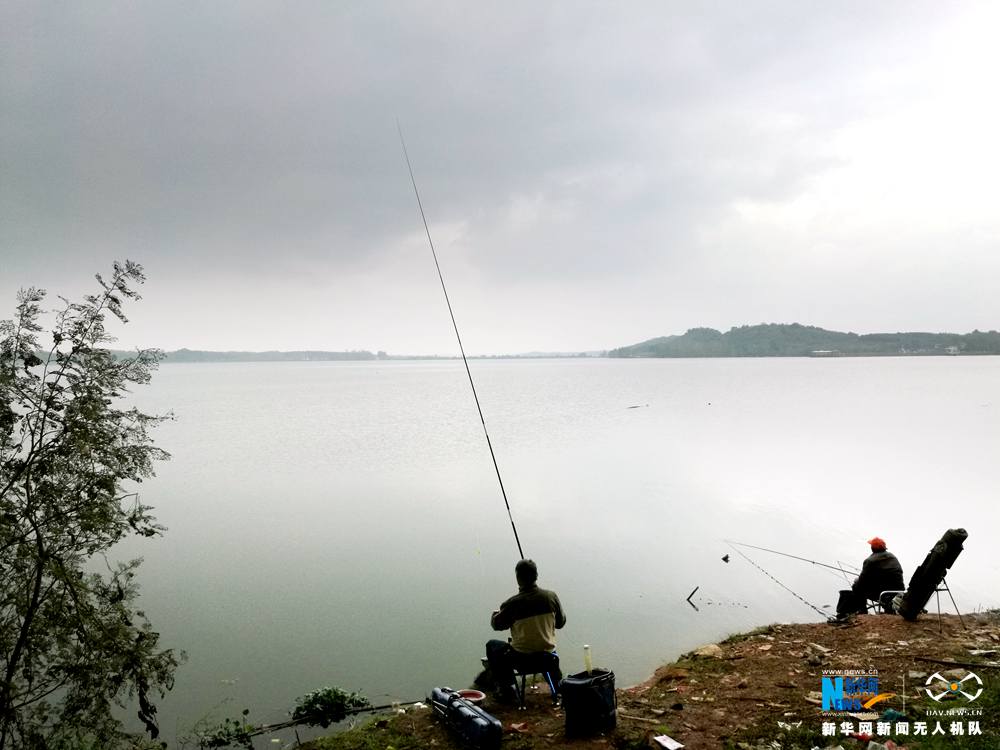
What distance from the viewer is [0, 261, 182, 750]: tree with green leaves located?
23.3ft

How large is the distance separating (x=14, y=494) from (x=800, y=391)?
258 feet

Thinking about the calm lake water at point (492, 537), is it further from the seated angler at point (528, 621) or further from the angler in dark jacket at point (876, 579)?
the seated angler at point (528, 621)

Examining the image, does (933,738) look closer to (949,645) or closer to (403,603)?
(949,645)

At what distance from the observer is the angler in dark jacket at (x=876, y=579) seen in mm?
10523

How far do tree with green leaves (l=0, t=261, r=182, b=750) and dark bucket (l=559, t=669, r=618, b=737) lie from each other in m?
5.63

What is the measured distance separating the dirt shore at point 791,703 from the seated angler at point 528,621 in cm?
68

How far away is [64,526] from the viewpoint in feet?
24.1

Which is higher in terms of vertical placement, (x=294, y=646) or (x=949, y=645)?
(x=294, y=646)

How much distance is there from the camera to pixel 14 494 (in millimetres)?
7262

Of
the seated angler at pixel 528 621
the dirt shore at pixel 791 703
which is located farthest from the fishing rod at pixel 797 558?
the seated angler at pixel 528 621

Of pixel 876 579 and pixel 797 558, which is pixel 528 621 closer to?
pixel 876 579

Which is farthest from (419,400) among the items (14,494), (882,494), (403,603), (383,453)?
(14,494)

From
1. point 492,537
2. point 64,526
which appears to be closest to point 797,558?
point 492,537

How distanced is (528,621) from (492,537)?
416 inches
